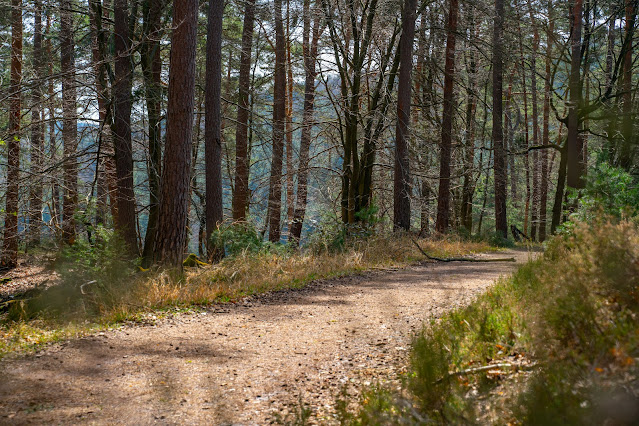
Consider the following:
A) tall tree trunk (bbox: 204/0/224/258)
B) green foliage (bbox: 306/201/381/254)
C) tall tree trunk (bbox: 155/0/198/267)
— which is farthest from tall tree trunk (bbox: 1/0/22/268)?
green foliage (bbox: 306/201/381/254)

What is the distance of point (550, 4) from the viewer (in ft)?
63.5

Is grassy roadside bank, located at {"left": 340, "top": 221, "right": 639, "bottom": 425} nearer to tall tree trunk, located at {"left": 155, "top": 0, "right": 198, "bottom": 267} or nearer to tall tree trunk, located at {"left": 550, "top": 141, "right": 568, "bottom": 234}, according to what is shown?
tall tree trunk, located at {"left": 155, "top": 0, "right": 198, "bottom": 267}

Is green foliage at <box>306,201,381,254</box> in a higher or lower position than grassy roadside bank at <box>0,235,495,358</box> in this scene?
higher

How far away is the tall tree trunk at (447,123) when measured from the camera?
57.2 ft

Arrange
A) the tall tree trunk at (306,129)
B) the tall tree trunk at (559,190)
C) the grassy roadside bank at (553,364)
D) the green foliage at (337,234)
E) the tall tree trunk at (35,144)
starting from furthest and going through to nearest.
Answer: the tall tree trunk at (559,190) < the tall tree trunk at (306,129) < the green foliage at (337,234) < the tall tree trunk at (35,144) < the grassy roadside bank at (553,364)

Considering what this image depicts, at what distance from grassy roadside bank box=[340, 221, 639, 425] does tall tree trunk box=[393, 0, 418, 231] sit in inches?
422

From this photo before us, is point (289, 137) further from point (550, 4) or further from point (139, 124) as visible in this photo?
point (550, 4)

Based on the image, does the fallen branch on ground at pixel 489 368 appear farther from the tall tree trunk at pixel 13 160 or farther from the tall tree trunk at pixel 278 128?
the tall tree trunk at pixel 278 128

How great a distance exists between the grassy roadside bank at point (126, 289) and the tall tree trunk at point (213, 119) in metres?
3.05

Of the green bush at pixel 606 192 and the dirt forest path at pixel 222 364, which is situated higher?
the green bush at pixel 606 192

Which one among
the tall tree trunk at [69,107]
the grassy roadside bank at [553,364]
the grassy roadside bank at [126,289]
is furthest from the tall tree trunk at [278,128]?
the grassy roadside bank at [553,364]

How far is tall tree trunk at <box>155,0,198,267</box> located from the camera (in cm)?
874

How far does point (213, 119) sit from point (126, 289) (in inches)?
264

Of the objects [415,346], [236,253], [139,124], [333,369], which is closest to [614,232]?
[415,346]
